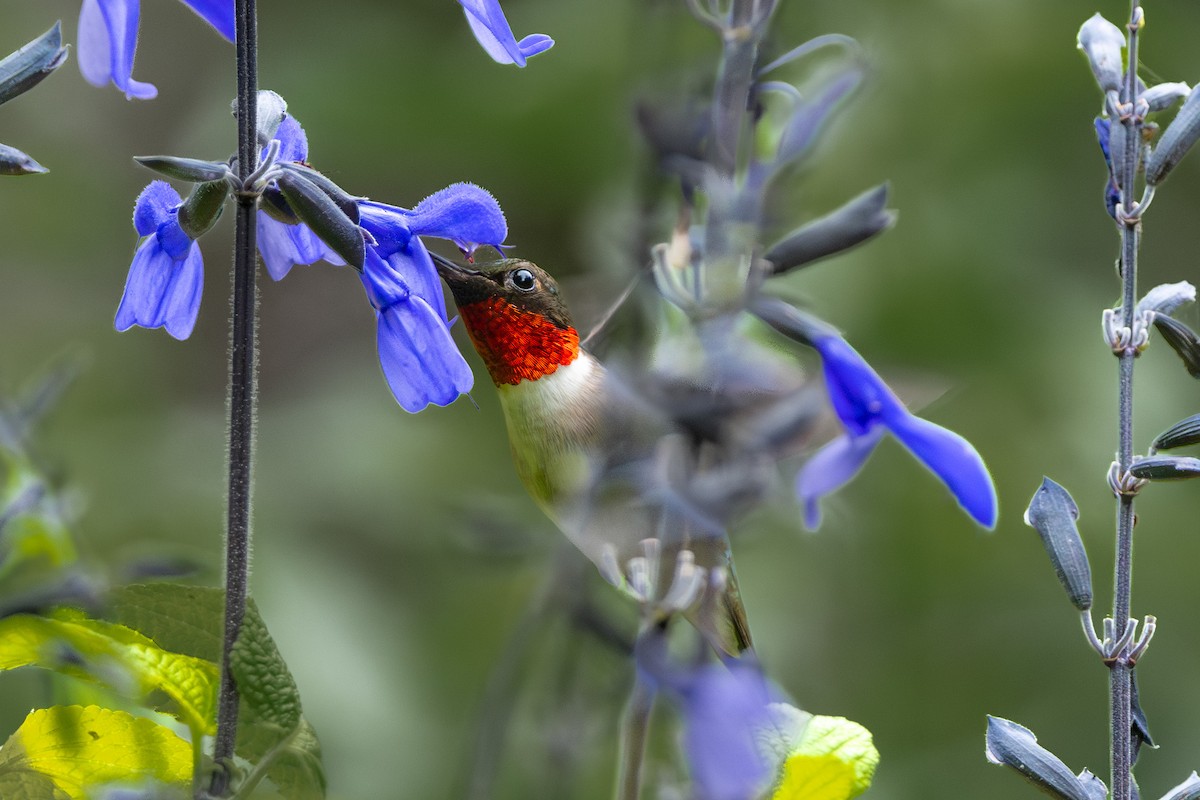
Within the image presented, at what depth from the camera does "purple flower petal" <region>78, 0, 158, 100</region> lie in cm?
33

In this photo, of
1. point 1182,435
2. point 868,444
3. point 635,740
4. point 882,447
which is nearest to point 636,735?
point 635,740

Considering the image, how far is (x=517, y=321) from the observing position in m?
0.62

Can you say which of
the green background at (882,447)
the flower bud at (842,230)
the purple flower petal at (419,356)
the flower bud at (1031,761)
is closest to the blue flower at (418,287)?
the purple flower petal at (419,356)

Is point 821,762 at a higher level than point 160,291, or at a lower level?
lower

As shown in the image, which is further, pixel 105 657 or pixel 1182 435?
pixel 1182 435

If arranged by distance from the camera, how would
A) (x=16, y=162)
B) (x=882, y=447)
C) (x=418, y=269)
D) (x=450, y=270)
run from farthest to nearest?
1. (x=882, y=447)
2. (x=450, y=270)
3. (x=418, y=269)
4. (x=16, y=162)

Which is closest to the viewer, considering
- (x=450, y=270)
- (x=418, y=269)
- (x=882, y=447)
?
(x=418, y=269)

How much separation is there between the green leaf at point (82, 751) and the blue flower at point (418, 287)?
12 cm

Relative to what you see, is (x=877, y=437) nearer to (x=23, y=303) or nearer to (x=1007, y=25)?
(x=1007, y=25)

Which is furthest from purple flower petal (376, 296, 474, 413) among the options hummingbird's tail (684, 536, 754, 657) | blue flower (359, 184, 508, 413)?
hummingbird's tail (684, 536, 754, 657)

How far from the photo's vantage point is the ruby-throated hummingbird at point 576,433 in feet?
1.59

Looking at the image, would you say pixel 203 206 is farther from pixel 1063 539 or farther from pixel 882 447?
pixel 882 447

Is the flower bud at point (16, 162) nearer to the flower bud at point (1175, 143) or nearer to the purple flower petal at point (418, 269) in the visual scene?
the purple flower petal at point (418, 269)

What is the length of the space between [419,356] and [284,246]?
0.09 metres
